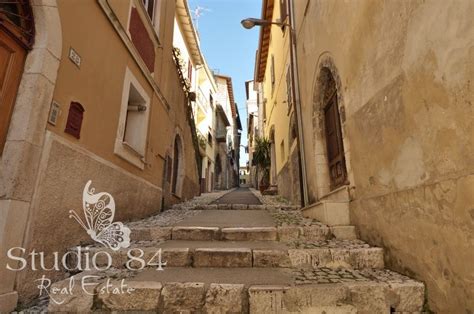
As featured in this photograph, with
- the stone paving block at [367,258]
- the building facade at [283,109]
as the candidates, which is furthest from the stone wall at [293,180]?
the stone paving block at [367,258]

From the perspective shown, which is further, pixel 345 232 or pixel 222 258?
pixel 345 232

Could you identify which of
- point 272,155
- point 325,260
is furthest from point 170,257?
point 272,155

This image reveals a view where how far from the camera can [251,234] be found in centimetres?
345

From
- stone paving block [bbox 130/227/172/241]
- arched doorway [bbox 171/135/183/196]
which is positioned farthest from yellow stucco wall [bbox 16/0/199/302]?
arched doorway [bbox 171/135/183/196]

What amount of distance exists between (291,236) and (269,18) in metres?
11.5

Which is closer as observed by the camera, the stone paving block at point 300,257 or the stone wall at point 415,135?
the stone wall at point 415,135

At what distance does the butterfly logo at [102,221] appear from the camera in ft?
10.3

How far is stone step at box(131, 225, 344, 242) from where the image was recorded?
3395 mm

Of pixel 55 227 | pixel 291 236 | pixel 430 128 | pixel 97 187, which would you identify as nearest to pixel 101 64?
pixel 97 187

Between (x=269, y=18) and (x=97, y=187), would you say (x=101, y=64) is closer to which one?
(x=97, y=187)

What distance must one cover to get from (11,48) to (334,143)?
487 cm

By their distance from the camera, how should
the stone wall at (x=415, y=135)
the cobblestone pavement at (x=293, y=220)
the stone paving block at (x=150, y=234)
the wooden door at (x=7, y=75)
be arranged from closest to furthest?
the stone wall at (x=415, y=135) → the wooden door at (x=7, y=75) → the stone paving block at (x=150, y=234) → the cobblestone pavement at (x=293, y=220)

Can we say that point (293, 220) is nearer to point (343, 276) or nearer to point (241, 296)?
point (343, 276)

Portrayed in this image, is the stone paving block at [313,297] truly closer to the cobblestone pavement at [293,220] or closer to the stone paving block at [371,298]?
the stone paving block at [371,298]
